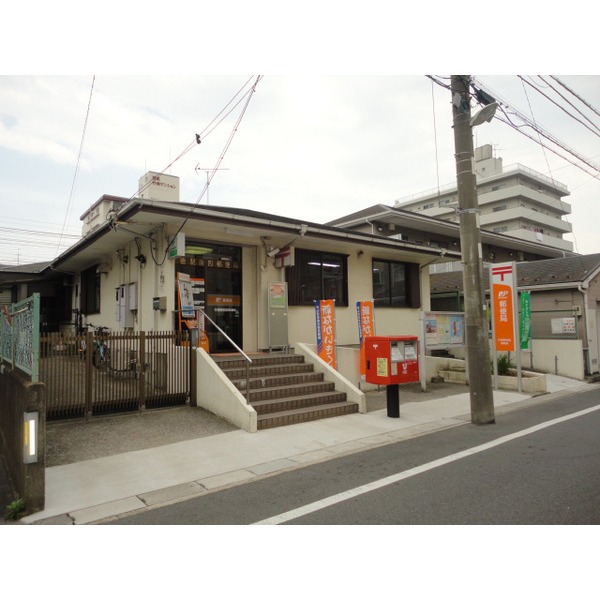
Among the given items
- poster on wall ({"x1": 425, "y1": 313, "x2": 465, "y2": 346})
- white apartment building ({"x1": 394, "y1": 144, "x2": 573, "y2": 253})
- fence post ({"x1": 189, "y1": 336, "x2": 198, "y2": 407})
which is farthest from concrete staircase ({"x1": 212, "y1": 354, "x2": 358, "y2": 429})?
white apartment building ({"x1": 394, "y1": 144, "x2": 573, "y2": 253})

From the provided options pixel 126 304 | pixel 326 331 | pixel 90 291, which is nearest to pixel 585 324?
pixel 326 331

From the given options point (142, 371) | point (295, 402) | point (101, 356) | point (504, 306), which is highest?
point (504, 306)

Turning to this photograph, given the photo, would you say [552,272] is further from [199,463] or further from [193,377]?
[199,463]

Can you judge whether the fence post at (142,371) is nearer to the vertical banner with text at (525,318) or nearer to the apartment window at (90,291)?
the apartment window at (90,291)

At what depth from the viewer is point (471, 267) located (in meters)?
7.89

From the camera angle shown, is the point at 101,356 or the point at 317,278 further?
the point at 317,278

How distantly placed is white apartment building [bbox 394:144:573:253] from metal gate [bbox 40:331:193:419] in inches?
1858

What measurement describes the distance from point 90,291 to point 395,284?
1066 centimetres

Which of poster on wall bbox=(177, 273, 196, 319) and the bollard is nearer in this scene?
the bollard

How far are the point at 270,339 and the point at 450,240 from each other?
15.2 m

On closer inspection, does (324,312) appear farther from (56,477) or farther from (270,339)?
(56,477)

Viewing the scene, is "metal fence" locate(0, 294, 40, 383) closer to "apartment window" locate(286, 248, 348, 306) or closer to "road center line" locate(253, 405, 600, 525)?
"road center line" locate(253, 405, 600, 525)

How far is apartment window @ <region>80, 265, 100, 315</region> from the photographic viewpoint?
14.6 meters

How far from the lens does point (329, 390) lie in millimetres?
8805
